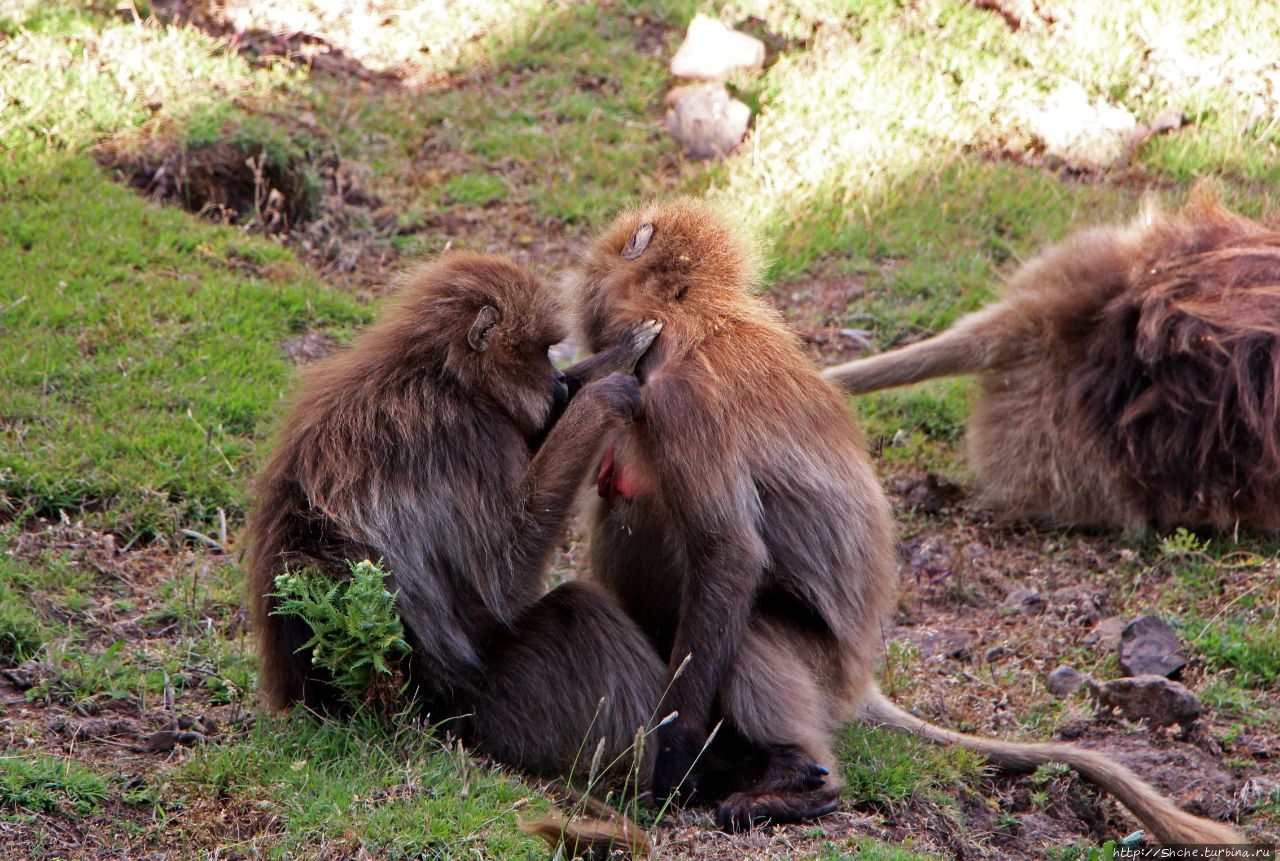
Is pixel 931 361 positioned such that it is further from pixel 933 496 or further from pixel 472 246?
pixel 472 246

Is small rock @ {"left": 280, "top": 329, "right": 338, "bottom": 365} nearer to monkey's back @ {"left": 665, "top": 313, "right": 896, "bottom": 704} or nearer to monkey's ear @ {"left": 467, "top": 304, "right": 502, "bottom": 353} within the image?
monkey's ear @ {"left": 467, "top": 304, "right": 502, "bottom": 353}

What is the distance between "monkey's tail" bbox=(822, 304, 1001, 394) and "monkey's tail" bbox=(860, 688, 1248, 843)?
2233 millimetres

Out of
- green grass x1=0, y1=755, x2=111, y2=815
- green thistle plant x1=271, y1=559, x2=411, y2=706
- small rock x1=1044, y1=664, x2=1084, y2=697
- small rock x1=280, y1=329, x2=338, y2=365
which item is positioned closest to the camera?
green grass x1=0, y1=755, x2=111, y2=815

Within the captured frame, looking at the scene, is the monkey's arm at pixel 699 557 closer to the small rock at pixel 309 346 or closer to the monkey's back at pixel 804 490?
the monkey's back at pixel 804 490

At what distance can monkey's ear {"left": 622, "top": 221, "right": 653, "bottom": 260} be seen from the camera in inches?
204

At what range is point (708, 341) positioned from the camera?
16.0 feet

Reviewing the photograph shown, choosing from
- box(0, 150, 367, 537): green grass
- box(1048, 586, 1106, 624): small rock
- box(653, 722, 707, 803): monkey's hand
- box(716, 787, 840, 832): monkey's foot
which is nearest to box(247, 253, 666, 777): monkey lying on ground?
box(653, 722, 707, 803): monkey's hand

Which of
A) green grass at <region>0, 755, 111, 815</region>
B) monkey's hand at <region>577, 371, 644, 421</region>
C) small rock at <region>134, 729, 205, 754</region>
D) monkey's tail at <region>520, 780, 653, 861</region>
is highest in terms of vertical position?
monkey's hand at <region>577, 371, 644, 421</region>

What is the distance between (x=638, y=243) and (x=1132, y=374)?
3120mm

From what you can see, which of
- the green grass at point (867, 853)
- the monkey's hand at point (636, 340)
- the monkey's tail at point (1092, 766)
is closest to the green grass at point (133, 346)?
the monkey's hand at point (636, 340)

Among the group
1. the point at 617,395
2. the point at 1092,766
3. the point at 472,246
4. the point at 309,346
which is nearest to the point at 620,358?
the point at 617,395

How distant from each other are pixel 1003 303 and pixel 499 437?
12.4 ft

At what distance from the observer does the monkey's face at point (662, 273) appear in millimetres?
5027

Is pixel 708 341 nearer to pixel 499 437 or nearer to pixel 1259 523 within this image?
pixel 499 437
